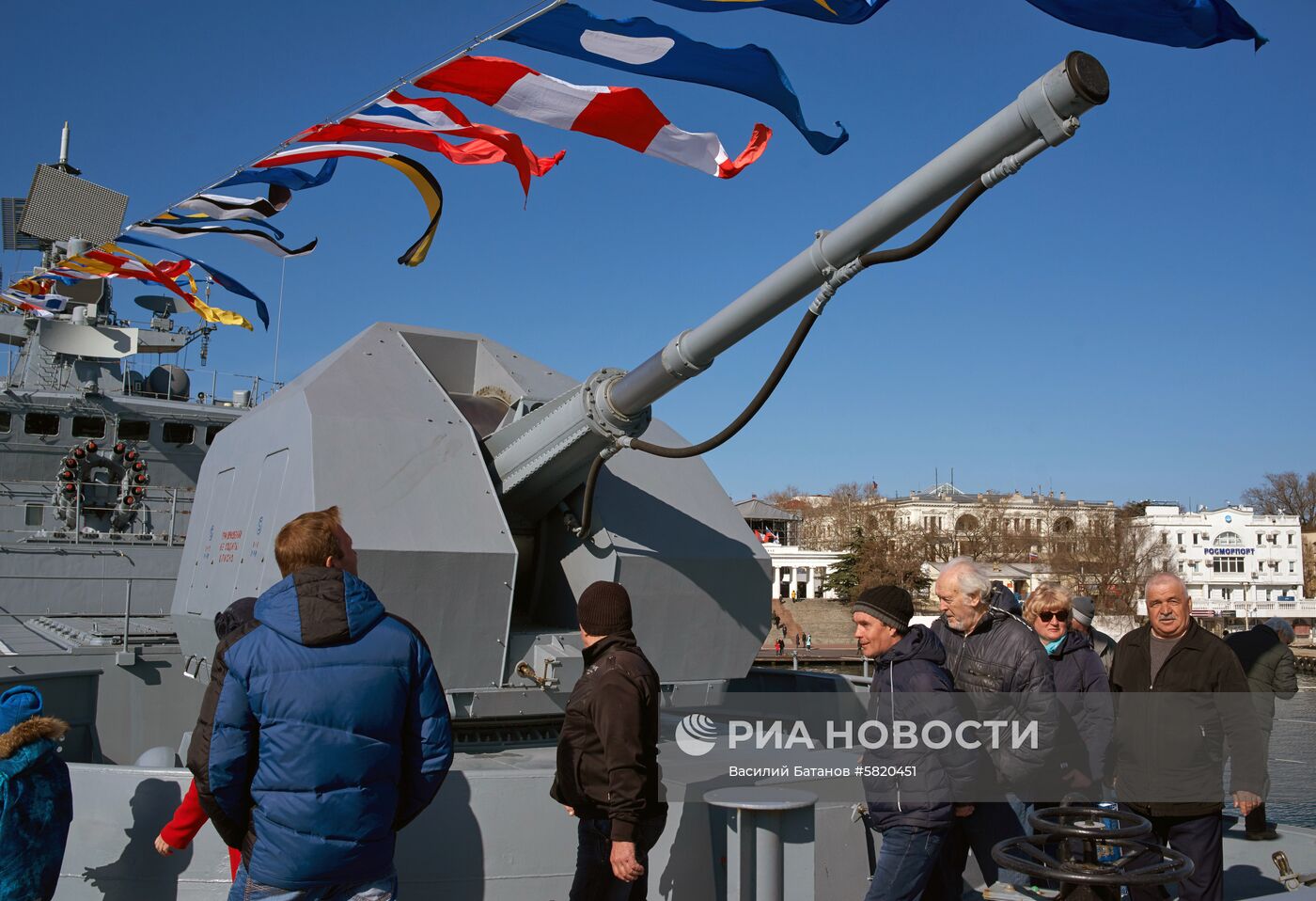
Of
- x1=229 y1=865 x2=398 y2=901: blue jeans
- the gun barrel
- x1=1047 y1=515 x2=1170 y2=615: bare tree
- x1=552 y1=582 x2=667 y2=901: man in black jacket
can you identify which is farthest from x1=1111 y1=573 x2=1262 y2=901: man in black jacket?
x1=1047 y1=515 x2=1170 y2=615: bare tree

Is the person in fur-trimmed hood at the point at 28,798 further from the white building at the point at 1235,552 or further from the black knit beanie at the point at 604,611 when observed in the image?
the white building at the point at 1235,552

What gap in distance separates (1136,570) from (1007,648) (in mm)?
46489

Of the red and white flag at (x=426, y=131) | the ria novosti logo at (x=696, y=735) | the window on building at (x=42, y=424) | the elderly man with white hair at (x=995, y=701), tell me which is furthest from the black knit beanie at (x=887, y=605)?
the window on building at (x=42, y=424)

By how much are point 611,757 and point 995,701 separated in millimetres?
1271

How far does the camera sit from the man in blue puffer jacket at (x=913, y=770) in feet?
10.6

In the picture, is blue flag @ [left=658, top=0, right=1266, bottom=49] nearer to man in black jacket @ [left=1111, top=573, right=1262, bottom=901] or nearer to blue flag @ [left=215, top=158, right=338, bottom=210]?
man in black jacket @ [left=1111, top=573, right=1262, bottom=901]

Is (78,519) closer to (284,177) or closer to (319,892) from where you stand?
(284,177)

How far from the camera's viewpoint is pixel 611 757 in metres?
3.07

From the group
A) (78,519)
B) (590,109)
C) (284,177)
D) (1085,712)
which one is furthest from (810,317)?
(78,519)

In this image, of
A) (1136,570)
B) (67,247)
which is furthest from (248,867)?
(1136,570)

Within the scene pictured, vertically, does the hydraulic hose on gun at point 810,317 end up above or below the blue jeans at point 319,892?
above

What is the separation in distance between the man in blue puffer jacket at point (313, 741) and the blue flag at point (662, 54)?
3.48 meters

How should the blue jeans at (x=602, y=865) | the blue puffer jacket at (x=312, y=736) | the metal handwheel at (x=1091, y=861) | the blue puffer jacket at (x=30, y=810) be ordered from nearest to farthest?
the blue puffer jacket at (x=312, y=736) → the metal handwheel at (x=1091, y=861) → the blue jeans at (x=602, y=865) → the blue puffer jacket at (x=30, y=810)

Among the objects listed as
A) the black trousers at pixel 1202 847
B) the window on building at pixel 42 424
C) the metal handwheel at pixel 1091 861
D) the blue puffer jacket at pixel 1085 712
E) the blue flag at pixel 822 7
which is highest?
the blue flag at pixel 822 7
